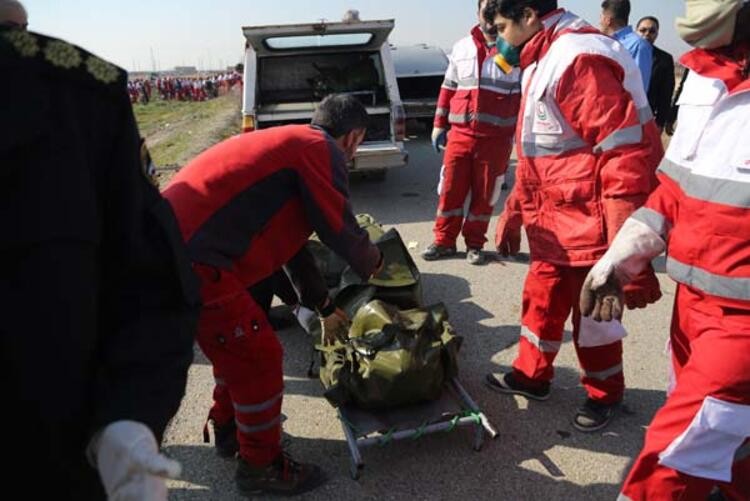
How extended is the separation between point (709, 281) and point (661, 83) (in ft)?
18.9

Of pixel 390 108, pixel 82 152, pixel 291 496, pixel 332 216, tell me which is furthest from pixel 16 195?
pixel 390 108

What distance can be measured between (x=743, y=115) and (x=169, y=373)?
5.32 feet

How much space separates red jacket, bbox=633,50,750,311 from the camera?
1660 mm

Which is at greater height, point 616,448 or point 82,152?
point 82,152

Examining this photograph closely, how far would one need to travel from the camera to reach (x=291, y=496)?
101 inches

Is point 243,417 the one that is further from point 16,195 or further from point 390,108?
point 390,108

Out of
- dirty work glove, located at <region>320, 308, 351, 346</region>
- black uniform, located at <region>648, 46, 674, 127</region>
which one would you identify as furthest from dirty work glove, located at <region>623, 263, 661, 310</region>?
black uniform, located at <region>648, 46, 674, 127</region>

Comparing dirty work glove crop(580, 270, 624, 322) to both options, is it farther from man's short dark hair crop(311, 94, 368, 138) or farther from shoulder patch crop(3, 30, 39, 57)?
shoulder patch crop(3, 30, 39, 57)

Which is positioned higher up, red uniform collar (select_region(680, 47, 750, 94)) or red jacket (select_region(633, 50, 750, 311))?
red uniform collar (select_region(680, 47, 750, 94))

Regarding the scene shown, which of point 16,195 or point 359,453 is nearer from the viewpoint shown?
point 16,195

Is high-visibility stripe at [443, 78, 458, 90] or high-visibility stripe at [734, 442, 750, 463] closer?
high-visibility stripe at [734, 442, 750, 463]

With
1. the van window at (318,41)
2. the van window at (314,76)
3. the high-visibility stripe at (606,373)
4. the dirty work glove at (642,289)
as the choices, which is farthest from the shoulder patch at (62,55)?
the van window at (314,76)

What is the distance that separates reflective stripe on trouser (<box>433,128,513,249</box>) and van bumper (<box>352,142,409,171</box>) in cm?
162

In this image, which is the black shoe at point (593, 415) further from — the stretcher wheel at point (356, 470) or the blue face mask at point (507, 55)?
the blue face mask at point (507, 55)
